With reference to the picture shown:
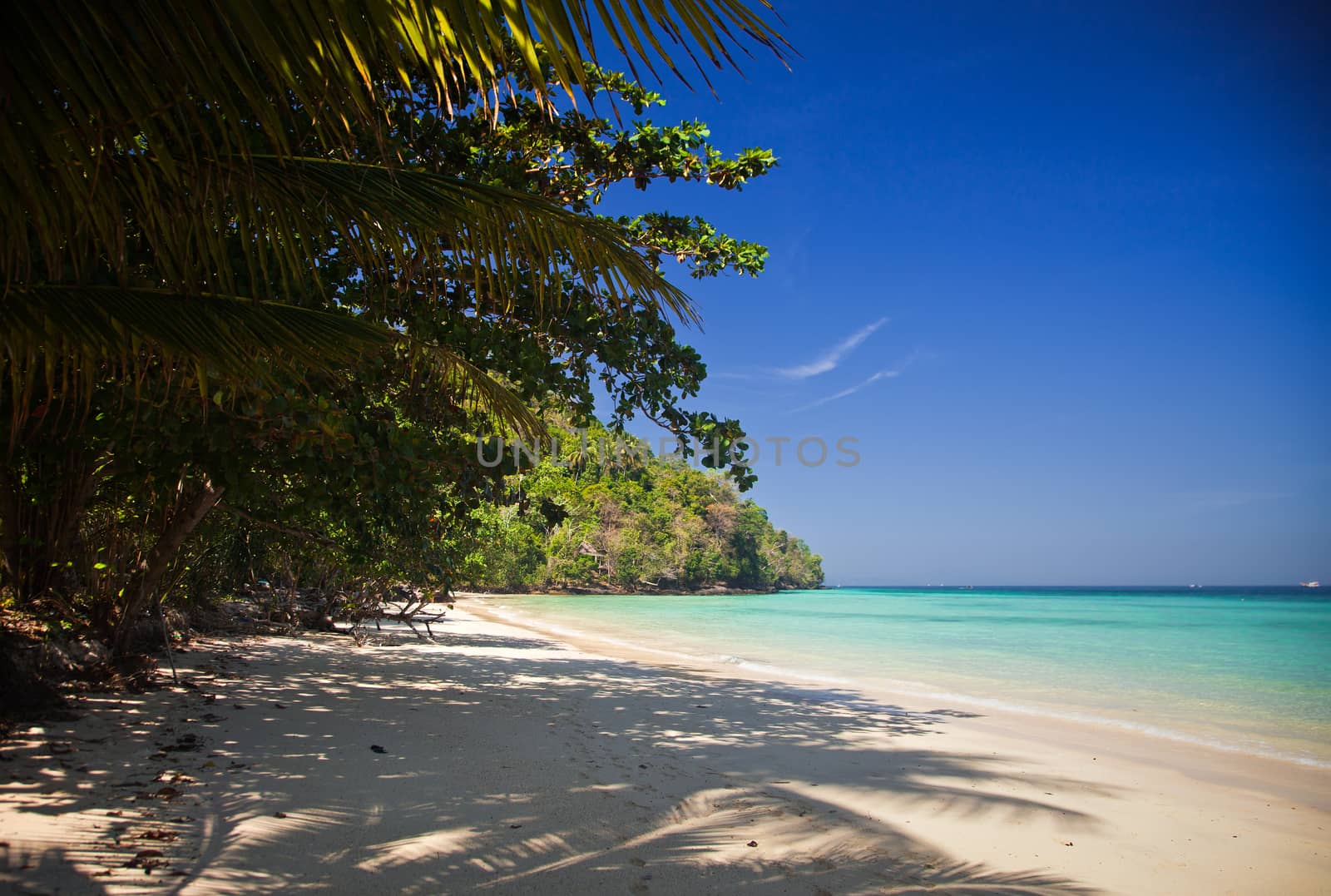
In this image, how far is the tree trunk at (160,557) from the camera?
15.3ft

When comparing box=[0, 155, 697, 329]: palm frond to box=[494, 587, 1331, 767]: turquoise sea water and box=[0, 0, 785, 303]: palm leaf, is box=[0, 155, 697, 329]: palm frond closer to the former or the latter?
box=[0, 0, 785, 303]: palm leaf

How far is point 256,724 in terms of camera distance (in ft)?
14.5

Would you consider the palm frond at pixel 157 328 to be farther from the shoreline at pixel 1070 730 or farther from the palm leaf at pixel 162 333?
the shoreline at pixel 1070 730

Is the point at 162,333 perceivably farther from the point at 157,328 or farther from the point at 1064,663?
the point at 1064,663

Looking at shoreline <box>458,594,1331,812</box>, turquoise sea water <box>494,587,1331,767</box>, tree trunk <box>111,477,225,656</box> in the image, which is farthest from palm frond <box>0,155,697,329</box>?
turquoise sea water <box>494,587,1331,767</box>

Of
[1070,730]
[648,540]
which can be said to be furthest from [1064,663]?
[648,540]

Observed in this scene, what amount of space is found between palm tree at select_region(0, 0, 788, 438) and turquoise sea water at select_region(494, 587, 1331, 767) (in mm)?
7352

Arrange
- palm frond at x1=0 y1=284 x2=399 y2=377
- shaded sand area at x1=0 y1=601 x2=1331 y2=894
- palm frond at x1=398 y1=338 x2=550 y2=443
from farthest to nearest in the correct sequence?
1. palm frond at x1=398 y1=338 x2=550 y2=443
2. shaded sand area at x1=0 y1=601 x2=1331 y2=894
3. palm frond at x1=0 y1=284 x2=399 y2=377

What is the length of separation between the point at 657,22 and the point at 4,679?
4774 millimetres

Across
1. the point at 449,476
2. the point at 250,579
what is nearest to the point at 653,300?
the point at 449,476

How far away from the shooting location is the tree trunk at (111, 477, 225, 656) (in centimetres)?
468

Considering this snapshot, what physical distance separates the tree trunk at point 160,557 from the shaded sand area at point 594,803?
23.0 inches

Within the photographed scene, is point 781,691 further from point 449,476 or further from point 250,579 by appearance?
point 250,579

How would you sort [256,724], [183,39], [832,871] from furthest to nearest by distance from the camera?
[256,724] → [832,871] → [183,39]
